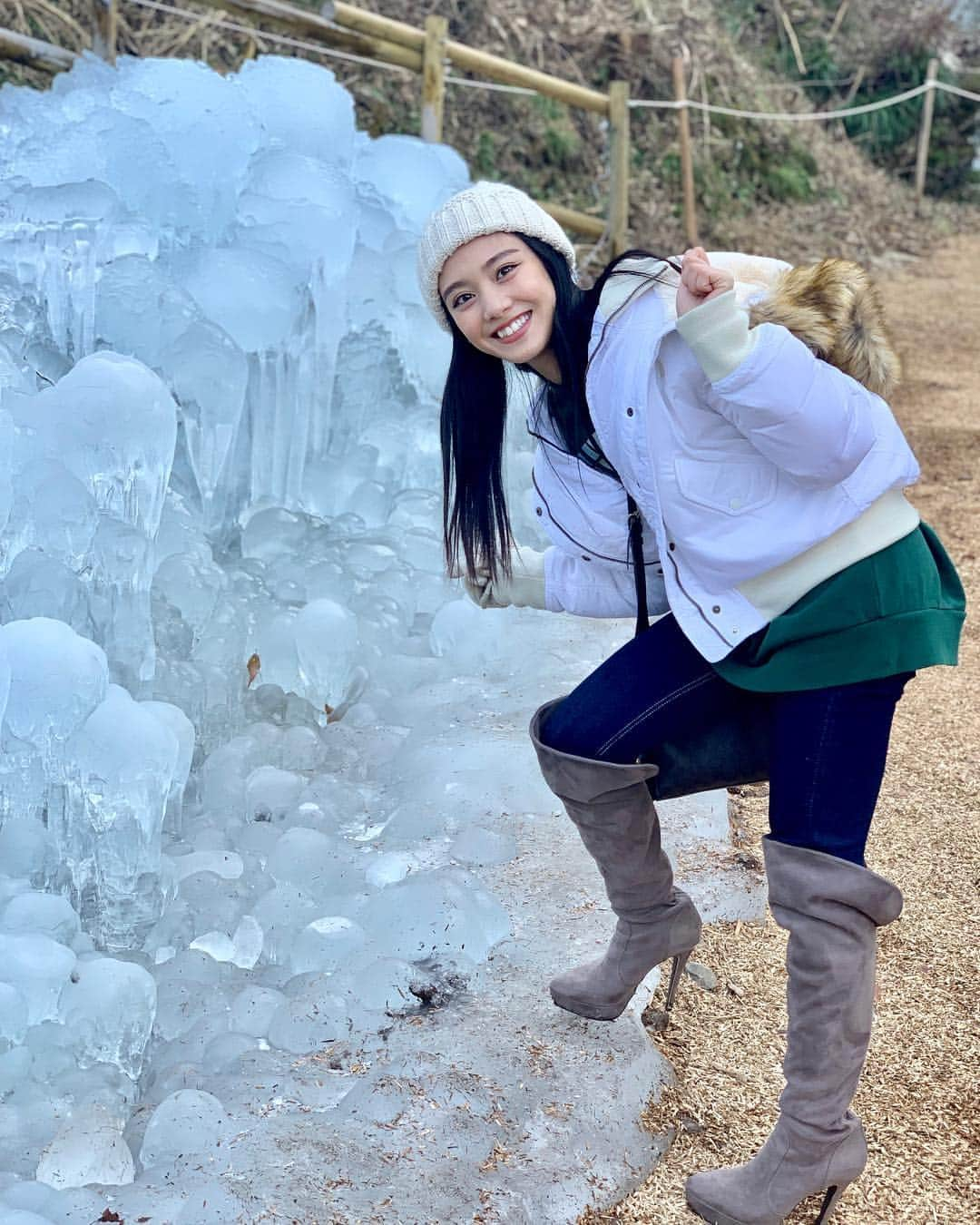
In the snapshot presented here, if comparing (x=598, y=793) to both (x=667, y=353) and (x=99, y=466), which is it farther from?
(x=99, y=466)

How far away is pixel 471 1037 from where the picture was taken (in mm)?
2066

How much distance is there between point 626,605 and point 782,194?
954 cm

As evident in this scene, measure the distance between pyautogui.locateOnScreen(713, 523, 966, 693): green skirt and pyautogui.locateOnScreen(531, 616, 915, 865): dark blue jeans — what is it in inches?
1.3

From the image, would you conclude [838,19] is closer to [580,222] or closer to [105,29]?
[580,222]

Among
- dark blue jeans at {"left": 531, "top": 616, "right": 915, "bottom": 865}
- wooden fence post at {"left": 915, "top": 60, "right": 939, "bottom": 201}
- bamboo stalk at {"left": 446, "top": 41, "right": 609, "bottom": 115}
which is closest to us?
dark blue jeans at {"left": 531, "top": 616, "right": 915, "bottom": 865}

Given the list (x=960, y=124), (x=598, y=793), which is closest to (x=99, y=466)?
(x=598, y=793)

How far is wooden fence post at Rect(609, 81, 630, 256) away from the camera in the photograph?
731 centimetres

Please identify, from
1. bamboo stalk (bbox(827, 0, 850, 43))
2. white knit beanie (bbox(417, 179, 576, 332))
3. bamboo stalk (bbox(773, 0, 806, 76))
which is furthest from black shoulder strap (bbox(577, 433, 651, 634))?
bamboo stalk (bbox(827, 0, 850, 43))

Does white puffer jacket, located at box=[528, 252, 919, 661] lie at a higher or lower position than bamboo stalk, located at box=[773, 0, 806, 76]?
higher

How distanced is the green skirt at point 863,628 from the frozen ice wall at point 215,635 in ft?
2.37

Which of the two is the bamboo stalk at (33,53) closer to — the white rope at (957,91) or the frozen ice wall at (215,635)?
the frozen ice wall at (215,635)

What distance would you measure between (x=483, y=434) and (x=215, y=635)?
1.19 meters

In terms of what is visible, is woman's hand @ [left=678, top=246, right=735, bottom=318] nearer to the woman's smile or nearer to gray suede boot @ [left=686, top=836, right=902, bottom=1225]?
the woman's smile

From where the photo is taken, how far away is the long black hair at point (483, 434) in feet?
6.34
